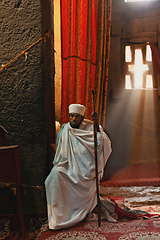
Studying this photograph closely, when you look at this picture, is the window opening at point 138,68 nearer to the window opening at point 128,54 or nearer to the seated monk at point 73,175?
the window opening at point 128,54

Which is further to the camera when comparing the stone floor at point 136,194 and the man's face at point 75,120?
the stone floor at point 136,194

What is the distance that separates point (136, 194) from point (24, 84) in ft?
Result: 9.60

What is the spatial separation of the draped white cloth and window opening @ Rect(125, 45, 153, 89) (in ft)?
11.5

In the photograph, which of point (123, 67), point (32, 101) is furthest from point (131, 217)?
point (123, 67)

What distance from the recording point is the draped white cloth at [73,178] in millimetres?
3643

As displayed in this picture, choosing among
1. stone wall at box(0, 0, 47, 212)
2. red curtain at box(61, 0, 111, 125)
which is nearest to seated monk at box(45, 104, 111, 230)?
stone wall at box(0, 0, 47, 212)

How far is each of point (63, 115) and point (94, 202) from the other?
7.23ft

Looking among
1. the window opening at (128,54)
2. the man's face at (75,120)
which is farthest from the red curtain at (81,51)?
the window opening at (128,54)

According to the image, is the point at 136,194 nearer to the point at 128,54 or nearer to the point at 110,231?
the point at 110,231

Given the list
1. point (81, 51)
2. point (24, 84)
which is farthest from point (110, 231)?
point (81, 51)

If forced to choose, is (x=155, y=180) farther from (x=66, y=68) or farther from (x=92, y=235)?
(x=66, y=68)

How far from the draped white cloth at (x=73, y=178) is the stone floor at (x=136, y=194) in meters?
1.22

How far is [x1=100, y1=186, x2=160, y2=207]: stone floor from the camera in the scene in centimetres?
478

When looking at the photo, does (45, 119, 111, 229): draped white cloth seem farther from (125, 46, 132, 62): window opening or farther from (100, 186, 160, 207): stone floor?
(125, 46, 132, 62): window opening
